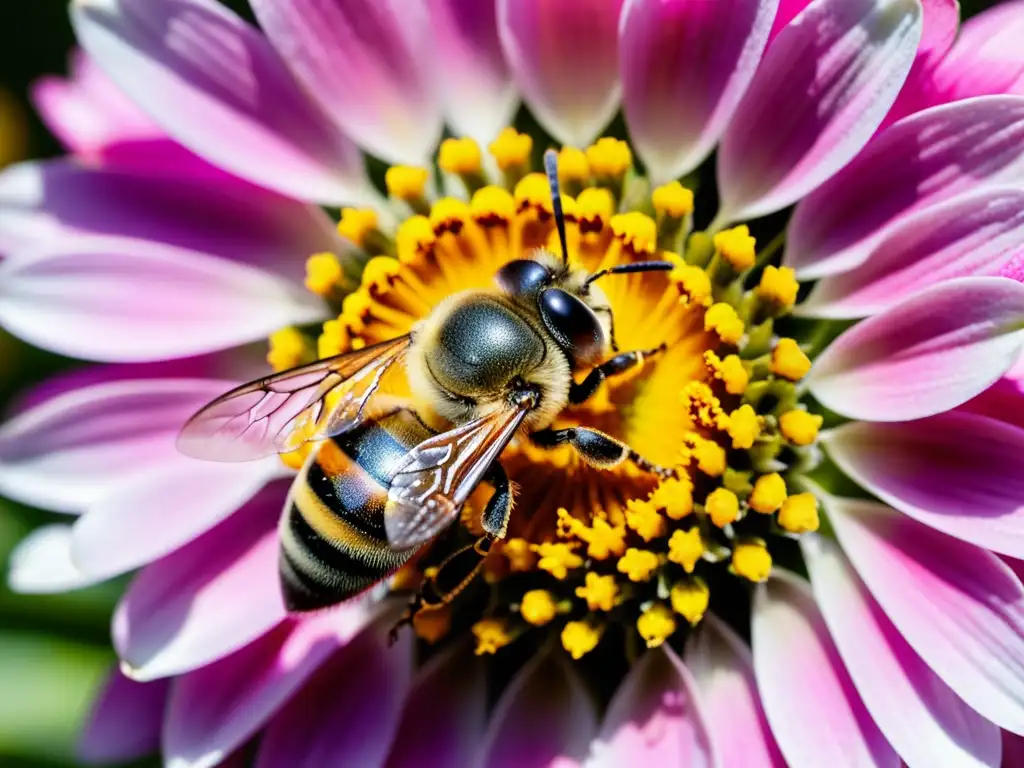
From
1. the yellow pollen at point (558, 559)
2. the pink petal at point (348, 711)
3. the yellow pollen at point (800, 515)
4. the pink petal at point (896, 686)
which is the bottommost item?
the pink petal at point (348, 711)

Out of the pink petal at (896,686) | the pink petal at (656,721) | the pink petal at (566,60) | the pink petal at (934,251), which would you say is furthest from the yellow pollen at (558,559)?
the pink petal at (566,60)

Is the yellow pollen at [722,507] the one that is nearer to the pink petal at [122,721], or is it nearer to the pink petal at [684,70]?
the pink petal at [684,70]

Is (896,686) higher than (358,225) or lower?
lower

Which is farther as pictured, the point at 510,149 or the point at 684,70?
the point at 510,149

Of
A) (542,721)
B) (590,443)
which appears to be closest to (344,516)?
(590,443)

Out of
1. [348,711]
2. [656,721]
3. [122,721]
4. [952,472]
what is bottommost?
[122,721]

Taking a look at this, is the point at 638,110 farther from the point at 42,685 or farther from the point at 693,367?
the point at 42,685

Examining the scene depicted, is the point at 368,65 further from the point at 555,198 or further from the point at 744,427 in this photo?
the point at 744,427
